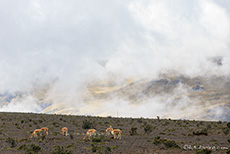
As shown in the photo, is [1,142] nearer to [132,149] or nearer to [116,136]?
[116,136]

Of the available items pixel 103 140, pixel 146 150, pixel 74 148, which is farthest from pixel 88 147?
pixel 146 150

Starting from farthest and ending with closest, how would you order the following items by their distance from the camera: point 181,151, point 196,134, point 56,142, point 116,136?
point 196,134
point 116,136
point 56,142
point 181,151

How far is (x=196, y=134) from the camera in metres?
31.3

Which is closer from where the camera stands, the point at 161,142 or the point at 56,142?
the point at 161,142

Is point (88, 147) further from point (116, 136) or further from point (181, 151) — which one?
point (181, 151)

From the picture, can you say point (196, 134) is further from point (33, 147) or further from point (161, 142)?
point (33, 147)

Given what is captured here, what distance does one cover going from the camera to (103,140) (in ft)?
83.0

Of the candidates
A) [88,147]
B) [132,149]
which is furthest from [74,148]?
[132,149]

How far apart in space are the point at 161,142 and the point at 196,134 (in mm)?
10502

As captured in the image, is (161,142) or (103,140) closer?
(161,142)

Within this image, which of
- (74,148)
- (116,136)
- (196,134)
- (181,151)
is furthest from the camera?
(196,134)

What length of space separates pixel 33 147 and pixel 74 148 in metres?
3.31

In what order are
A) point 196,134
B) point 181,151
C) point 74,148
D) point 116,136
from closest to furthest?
point 181,151 → point 74,148 → point 116,136 → point 196,134

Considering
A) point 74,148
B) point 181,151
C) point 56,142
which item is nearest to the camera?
point 181,151
